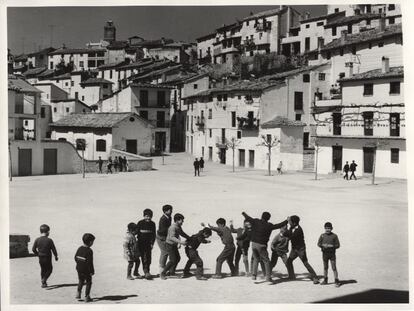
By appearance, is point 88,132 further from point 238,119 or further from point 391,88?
point 391,88

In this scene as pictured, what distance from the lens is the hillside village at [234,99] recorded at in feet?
57.1

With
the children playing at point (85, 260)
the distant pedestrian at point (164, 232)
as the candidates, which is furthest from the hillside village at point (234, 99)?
the children playing at point (85, 260)

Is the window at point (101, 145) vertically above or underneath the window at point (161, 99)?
underneath

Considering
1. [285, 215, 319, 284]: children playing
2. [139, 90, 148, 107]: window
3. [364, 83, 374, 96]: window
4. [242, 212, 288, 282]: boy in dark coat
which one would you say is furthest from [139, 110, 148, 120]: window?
[285, 215, 319, 284]: children playing

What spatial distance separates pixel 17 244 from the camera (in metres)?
7.95

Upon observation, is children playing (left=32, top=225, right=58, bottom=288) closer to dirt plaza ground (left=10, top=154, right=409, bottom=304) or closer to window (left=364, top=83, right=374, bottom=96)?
dirt plaza ground (left=10, top=154, right=409, bottom=304)

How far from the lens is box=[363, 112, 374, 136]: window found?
62.7 ft

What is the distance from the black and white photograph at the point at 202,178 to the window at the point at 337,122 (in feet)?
0.17

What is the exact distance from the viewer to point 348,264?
303 inches

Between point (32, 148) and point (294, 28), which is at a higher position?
point (294, 28)

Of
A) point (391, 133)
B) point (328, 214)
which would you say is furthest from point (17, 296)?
point (391, 133)

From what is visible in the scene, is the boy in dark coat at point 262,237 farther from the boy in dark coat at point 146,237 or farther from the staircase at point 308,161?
the staircase at point 308,161

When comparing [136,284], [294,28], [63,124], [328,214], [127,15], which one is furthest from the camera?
[294,28]

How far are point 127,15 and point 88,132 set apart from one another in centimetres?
1799
